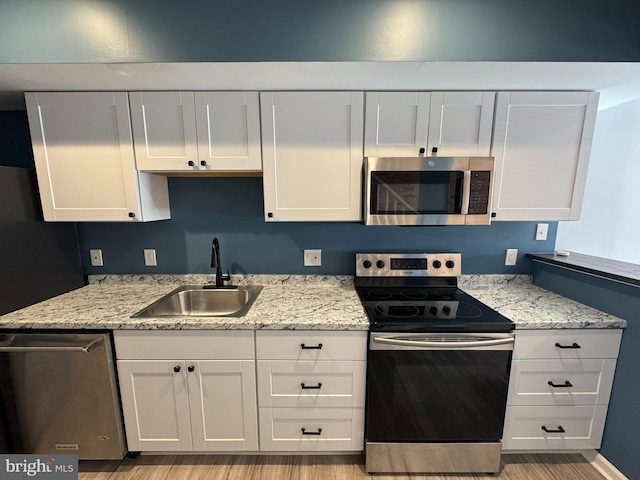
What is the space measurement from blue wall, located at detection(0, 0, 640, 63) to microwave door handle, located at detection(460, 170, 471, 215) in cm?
56

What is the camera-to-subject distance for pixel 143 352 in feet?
4.48

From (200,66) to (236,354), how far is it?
56.4 inches

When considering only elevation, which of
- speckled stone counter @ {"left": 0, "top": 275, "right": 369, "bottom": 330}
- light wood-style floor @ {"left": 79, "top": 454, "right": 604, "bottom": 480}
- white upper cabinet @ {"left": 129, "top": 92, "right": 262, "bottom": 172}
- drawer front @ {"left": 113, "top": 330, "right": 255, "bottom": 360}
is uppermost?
white upper cabinet @ {"left": 129, "top": 92, "right": 262, "bottom": 172}

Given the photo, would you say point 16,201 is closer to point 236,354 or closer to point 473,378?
point 236,354

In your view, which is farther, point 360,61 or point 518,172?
point 518,172

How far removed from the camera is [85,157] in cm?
150

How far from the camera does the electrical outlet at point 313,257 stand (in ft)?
6.28

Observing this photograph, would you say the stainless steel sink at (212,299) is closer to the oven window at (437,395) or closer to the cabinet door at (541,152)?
the oven window at (437,395)

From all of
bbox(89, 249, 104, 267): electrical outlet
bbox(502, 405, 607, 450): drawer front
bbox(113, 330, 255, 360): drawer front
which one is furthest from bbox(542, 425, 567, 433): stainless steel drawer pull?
bbox(89, 249, 104, 267): electrical outlet

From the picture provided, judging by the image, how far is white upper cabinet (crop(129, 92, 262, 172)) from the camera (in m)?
1.46

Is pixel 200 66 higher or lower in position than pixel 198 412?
higher

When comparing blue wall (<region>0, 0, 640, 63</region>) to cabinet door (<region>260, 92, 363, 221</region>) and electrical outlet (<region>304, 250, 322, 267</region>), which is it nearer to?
cabinet door (<region>260, 92, 363, 221</region>)

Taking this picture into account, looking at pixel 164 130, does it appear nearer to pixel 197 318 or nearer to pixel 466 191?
pixel 197 318

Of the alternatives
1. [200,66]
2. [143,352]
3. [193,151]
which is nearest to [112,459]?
[143,352]
